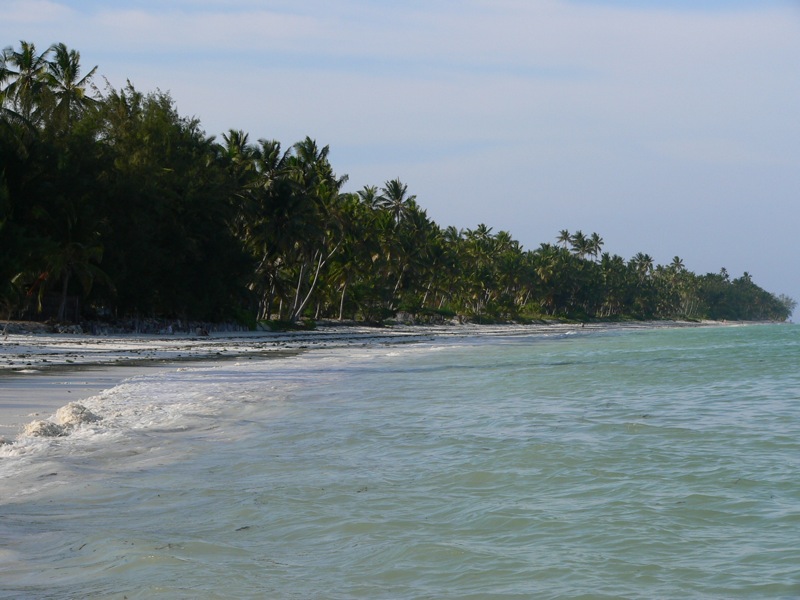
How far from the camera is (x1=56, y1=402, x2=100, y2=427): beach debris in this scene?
12.4 meters

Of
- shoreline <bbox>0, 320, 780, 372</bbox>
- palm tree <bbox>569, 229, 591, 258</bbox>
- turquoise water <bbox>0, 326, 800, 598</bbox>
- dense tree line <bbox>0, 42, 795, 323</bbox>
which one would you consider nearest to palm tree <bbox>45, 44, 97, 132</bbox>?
dense tree line <bbox>0, 42, 795, 323</bbox>

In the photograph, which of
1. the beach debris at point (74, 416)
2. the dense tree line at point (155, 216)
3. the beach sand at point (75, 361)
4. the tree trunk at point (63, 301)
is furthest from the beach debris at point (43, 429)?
the tree trunk at point (63, 301)

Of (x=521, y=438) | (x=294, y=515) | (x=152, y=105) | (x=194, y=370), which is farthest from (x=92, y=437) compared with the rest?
(x=152, y=105)

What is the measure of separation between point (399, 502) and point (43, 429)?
5469mm

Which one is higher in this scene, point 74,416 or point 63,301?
point 63,301

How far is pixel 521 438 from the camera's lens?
13.1 metres

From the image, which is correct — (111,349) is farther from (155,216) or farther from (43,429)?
(43,429)

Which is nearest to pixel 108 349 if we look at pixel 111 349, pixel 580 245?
pixel 111 349

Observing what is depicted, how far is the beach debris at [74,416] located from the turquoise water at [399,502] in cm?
42

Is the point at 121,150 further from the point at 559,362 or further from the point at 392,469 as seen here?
the point at 392,469

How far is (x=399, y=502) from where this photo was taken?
8.53m

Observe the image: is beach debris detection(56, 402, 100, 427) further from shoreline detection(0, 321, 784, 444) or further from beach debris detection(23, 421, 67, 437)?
beach debris detection(23, 421, 67, 437)

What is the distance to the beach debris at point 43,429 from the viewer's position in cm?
1123

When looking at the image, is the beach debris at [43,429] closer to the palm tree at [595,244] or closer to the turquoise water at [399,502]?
the turquoise water at [399,502]
